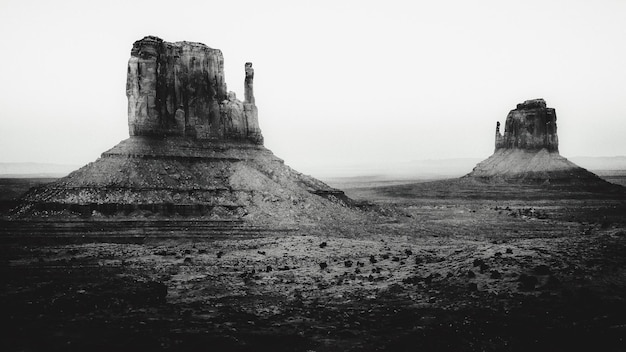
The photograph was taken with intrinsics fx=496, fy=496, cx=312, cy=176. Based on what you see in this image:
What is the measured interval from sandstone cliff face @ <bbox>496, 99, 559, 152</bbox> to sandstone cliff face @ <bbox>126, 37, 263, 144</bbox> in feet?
256

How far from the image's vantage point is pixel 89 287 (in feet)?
61.8

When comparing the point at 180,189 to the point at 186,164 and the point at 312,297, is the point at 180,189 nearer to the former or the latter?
the point at 186,164

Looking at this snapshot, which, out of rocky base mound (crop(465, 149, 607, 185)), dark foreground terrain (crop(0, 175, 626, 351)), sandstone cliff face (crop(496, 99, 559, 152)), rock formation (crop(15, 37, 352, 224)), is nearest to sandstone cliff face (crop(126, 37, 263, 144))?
rock formation (crop(15, 37, 352, 224))

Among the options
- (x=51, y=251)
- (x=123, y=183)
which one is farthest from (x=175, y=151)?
(x=51, y=251)

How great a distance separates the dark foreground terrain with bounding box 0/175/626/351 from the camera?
508 inches

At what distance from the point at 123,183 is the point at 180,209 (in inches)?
216

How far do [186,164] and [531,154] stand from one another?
3443 inches

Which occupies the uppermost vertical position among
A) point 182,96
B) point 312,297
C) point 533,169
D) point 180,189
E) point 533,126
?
point 533,126

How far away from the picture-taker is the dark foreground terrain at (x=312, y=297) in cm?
1291

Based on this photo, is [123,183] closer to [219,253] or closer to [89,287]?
[219,253]

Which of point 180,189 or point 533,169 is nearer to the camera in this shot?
point 180,189

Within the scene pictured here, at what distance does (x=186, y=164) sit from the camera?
4531cm

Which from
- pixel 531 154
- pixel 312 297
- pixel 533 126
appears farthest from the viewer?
pixel 531 154

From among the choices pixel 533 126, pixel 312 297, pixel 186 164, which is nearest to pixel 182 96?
pixel 186 164
